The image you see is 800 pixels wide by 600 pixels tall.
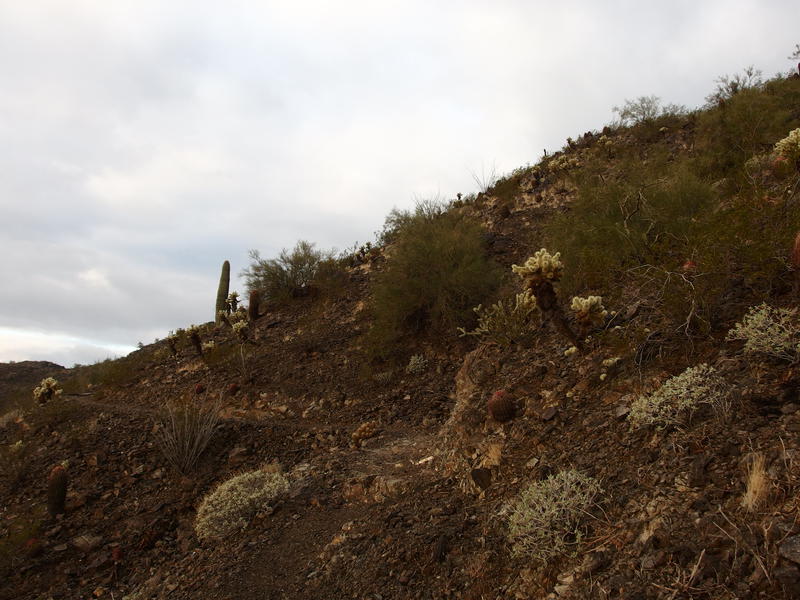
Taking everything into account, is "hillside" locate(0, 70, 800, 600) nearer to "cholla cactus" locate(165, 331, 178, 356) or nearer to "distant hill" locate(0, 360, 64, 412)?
"cholla cactus" locate(165, 331, 178, 356)

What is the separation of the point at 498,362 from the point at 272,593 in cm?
478

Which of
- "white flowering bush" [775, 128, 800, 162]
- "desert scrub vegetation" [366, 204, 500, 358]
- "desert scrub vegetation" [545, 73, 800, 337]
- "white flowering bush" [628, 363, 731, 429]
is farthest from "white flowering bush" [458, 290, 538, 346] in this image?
"white flowering bush" [775, 128, 800, 162]

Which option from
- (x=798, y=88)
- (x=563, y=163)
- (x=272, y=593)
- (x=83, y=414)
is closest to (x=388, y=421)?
(x=272, y=593)

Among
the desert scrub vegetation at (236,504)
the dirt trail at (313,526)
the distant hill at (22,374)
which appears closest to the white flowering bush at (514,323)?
the dirt trail at (313,526)

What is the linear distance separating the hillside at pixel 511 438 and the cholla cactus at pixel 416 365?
0.05 meters

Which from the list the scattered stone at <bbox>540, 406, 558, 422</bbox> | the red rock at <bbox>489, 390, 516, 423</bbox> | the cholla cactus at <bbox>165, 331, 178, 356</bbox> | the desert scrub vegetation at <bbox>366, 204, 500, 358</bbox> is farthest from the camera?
the cholla cactus at <bbox>165, 331, 178, 356</bbox>

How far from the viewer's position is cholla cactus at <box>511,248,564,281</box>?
6184 millimetres

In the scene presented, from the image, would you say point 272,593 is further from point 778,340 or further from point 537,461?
point 778,340

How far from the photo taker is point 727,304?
5098mm

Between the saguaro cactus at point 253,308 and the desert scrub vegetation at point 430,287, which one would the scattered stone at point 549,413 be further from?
the saguaro cactus at point 253,308

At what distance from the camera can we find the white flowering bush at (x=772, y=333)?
155 inches

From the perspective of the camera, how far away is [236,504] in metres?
6.81

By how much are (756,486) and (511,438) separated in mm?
3002

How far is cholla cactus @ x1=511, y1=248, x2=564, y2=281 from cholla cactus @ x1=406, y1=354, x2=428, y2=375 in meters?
5.31
